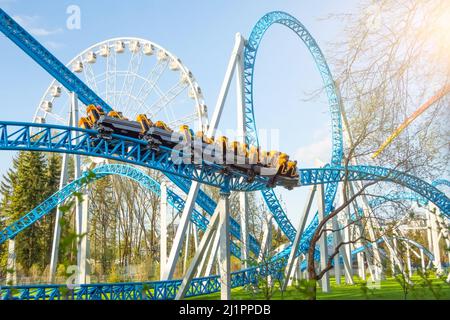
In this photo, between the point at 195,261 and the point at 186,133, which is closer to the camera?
the point at 195,261

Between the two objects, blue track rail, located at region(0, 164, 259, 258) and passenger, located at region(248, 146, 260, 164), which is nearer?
passenger, located at region(248, 146, 260, 164)

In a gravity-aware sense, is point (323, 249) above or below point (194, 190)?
below

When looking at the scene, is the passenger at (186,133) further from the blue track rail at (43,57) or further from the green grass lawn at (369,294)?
the blue track rail at (43,57)

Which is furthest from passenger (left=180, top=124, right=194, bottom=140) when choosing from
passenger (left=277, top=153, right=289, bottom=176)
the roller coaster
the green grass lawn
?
the green grass lawn

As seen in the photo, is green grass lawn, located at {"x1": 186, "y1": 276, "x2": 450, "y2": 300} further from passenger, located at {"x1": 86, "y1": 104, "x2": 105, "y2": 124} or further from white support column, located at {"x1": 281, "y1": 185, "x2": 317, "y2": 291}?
passenger, located at {"x1": 86, "y1": 104, "x2": 105, "y2": 124}

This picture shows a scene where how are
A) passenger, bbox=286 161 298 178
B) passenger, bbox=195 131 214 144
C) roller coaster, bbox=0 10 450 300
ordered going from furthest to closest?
passenger, bbox=286 161 298 178 < passenger, bbox=195 131 214 144 < roller coaster, bbox=0 10 450 300

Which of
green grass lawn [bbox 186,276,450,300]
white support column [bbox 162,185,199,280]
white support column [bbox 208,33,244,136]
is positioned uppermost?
white support column [bbox 208,33,244,136]

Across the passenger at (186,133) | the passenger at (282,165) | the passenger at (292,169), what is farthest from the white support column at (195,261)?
the passenger at (292,169)

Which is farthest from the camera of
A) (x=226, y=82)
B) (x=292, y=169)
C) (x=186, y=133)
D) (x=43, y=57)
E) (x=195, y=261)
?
(x=43, y=57)

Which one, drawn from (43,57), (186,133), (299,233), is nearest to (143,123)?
(186,133)

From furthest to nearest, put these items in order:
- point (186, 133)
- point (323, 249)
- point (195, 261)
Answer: point (323, 249) < point (186, 133) < point (195, 261)

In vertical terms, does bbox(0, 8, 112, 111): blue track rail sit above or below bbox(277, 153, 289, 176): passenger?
above

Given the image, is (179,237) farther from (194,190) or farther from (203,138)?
(203,138)
